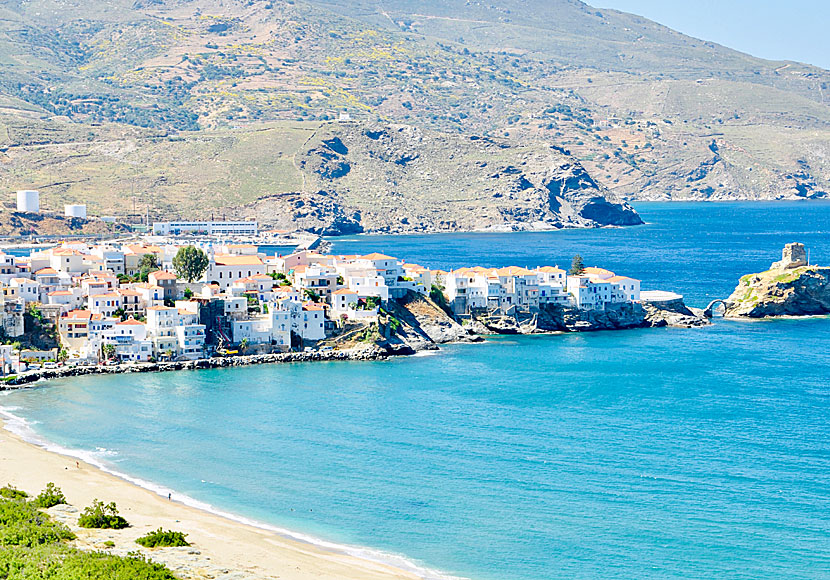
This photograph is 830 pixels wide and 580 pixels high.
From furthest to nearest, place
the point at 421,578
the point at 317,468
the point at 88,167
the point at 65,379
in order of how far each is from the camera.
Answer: the point at 88,167
the point at 65,379
the point at 317,468
the point at 421,578

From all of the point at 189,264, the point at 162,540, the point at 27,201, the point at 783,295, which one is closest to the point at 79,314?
the point at 189,264

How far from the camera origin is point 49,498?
41.0 metres

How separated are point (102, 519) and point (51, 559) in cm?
500

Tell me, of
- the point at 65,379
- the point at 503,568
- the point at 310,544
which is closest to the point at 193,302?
the point at 65,379

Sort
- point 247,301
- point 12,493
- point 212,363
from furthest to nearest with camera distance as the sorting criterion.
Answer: point 247,301, point 212,363, point 12,493

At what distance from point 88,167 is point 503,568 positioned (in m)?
152

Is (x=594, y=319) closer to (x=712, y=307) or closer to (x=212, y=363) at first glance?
(x=712, y=307)

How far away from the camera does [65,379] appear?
207 feet

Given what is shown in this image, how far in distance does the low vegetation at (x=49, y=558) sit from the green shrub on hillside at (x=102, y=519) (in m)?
0.94

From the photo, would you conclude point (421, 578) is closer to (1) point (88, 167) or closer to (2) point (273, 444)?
(2) point (273, 444)

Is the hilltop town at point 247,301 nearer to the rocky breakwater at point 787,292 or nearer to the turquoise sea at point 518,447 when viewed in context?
the turquoise sea at point 518,447

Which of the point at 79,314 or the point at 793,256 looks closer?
the point at 79,314

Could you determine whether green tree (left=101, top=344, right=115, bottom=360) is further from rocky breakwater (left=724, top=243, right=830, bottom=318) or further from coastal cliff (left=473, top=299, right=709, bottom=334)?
rocky breakwater (left=724, top=243, right=830, bottom=318)

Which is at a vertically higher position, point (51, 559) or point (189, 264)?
point (189, 264)
